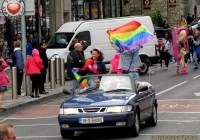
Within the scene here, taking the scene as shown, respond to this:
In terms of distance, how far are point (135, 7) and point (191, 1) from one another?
8.10 metres

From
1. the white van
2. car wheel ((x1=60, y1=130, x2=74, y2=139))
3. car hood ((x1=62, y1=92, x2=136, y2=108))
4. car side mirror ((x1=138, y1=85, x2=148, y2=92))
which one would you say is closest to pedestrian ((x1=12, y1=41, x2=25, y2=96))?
the white van

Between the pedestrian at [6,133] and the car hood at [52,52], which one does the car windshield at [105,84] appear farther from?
the car hood at [52,52]

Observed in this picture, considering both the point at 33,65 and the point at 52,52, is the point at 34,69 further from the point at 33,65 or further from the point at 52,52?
the point at 52,52

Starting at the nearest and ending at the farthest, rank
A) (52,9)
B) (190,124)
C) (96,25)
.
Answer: (190,124) → (96,25) → (52,9)

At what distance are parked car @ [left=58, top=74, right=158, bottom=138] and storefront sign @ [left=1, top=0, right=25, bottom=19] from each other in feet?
26.9

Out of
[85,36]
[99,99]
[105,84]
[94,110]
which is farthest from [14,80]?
[94,110]

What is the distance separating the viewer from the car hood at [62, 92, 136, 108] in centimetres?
1452

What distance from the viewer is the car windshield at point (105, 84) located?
1559 cm

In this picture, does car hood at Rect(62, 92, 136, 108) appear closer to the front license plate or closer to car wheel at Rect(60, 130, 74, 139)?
the front license plate

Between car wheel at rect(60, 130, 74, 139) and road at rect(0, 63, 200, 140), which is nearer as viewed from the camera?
car wheel at rect(60, 130, 74, 139)

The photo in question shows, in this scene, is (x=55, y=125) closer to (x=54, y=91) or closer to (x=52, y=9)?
(x=54, y=91)

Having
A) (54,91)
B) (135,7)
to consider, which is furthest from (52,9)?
(135,7)

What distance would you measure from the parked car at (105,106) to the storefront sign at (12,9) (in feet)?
26.9

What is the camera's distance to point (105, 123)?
1429 cm
